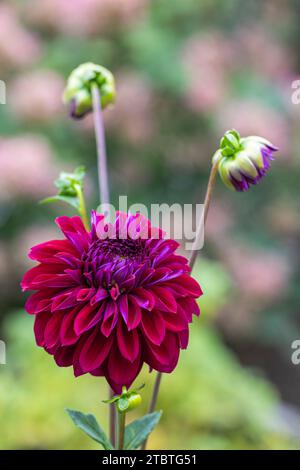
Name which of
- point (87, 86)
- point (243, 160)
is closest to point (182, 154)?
point (87, 86)

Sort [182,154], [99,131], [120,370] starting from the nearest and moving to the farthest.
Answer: [120,370]
[99,131]
[182,154]

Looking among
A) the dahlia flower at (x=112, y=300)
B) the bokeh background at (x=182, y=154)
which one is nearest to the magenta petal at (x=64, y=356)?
the dahlia flower at (x=112, y=300)

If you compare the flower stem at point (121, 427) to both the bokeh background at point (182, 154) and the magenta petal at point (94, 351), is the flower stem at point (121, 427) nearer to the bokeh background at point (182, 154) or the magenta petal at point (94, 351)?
the magenta petal at point (94, 351)

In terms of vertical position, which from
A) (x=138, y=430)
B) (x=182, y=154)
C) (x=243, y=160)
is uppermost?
(x=182, y=154)

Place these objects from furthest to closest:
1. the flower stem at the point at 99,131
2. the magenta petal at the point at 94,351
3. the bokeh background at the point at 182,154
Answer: the bokeh background at the point at 182,154, the flower stem at the point at 99,131, the magenta petal at the point at 94,351

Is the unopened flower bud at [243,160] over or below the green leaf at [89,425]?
over

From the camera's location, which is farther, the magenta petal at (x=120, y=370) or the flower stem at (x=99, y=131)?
the flower stem at (x=99, y=131)

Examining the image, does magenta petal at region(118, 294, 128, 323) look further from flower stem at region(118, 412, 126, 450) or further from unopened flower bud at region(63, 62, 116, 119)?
unopened flower bud at region(63, 62, 116, 119)

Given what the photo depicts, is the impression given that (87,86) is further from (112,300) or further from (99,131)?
(112,300)
